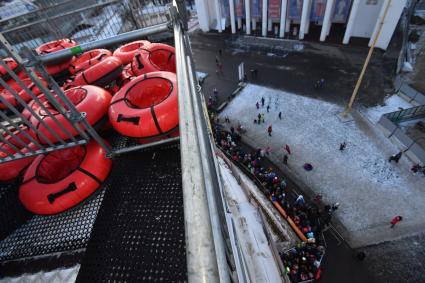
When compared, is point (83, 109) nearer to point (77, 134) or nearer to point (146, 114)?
point (77, 134)

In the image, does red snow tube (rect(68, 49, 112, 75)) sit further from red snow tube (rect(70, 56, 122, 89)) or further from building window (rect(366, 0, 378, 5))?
building window (rect(366, 0, 378, 5))

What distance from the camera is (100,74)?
7938mm

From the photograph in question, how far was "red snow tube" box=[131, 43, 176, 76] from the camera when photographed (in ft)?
28.6

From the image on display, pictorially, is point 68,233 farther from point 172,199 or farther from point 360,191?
point 360,191

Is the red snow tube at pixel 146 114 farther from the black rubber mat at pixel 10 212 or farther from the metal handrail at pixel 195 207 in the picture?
the metal handrail at pixel 195 207

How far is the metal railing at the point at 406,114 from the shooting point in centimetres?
1562

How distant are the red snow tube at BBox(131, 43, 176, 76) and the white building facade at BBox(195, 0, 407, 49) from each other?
63.4ft

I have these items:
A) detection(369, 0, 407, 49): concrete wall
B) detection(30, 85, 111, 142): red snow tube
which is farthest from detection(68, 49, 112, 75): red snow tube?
detection(369, 0, 407, 49): concrete wall

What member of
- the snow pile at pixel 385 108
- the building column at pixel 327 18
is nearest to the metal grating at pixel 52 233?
the snow pile at pixel 385 108

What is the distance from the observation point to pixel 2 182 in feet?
18.3

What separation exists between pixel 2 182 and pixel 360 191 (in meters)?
15.2

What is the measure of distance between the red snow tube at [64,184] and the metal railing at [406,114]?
1756 cm

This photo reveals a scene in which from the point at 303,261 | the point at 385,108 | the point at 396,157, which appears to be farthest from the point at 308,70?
the point at 303,261

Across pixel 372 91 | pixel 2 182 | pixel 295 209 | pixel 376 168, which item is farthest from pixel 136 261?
pixel 372 91
